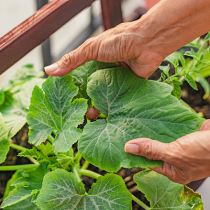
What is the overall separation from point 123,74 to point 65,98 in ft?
0.60

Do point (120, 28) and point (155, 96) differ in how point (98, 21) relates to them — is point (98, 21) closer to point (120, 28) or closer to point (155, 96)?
point (120, 28)

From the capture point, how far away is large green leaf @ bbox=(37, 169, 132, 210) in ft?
1.98

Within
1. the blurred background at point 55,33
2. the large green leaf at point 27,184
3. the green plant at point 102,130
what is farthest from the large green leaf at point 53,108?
the blurred background at point 55,33

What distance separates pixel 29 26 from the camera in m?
0.70

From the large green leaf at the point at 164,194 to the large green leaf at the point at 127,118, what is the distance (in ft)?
0.54

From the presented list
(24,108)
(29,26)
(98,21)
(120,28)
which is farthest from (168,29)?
(98,21)

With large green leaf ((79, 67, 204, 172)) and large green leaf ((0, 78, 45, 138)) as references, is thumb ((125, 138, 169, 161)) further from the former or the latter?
large green leaf ((0, 78, 45, 138))

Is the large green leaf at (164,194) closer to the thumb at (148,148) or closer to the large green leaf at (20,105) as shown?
the thumb at (148,148)

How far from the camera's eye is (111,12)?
3.10ft

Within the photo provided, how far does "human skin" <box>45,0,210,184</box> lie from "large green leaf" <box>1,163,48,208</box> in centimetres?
30

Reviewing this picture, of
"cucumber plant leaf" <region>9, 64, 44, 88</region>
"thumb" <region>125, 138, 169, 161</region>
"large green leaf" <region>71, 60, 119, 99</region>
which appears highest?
"large green leaf" <region>71, 60, 119, 99</region>

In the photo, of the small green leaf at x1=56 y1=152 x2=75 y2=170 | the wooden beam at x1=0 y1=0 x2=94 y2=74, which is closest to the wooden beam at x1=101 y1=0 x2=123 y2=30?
the wooden beam at x1=0 y1=0 x2=94 y2=74

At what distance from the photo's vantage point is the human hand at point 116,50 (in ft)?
2.21

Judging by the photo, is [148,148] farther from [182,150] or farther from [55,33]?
[55,33]
